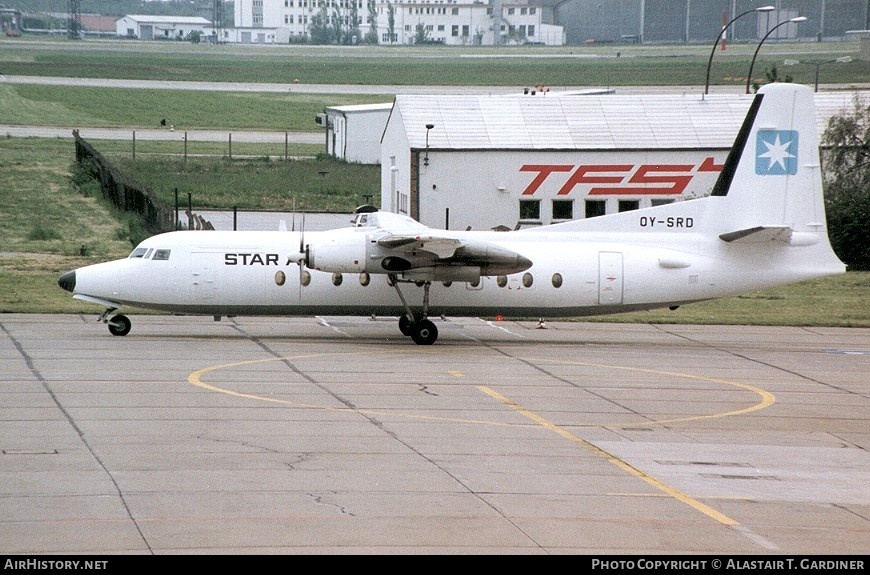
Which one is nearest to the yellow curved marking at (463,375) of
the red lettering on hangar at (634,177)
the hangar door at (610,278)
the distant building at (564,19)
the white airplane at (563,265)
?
the white airplane at (563,265)

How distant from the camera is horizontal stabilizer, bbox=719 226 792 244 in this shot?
89.5ft

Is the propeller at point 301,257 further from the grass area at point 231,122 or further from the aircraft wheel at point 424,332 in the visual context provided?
the grass area at point 231,122

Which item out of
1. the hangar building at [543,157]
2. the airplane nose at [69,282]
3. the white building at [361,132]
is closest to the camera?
the airplane nose at [69,282]

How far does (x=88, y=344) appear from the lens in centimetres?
2608

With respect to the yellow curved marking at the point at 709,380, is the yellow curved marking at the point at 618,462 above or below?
above

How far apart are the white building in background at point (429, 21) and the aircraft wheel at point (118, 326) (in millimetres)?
134828

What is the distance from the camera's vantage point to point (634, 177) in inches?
1832

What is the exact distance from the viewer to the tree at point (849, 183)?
44125 mm

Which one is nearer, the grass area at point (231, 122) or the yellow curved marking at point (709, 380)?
the yellow curved marking at point (709, 380)

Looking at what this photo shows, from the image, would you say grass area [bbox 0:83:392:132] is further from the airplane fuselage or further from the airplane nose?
the airplane fuselage

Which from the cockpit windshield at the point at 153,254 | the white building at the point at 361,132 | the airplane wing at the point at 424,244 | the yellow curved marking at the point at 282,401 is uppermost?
the white building at the point at 361,132

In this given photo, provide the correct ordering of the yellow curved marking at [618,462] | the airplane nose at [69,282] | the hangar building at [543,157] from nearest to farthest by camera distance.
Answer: the yellow curved marking at [618,462], the airplane nose at [69,282], the hangar building at [543,157]

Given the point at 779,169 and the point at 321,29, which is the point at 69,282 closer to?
the point at 779,169
